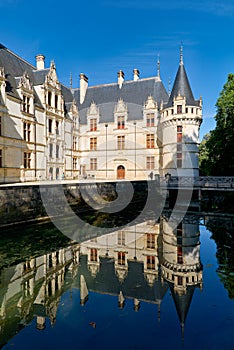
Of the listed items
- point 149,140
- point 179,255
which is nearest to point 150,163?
point 149,140

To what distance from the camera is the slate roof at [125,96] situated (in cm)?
2491

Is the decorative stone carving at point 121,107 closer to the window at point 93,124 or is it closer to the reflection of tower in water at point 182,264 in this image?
the window at point 93,124

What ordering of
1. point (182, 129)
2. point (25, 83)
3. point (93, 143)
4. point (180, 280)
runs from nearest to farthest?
point (180, 280)
point (25, 83)
point (182, 129)
point (93, 143)

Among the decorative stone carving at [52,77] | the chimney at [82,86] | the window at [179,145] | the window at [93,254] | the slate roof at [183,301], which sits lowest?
the slate roof at [183,301]

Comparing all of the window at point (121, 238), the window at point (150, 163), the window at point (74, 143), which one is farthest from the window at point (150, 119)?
the window at point (121, 238)

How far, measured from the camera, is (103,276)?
6.28 metres

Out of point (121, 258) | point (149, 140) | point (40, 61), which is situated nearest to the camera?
point (121, 258)

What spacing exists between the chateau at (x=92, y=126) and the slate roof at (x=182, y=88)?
8 centimetres

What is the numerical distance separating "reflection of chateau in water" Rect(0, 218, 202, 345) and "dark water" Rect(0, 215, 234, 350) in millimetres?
21

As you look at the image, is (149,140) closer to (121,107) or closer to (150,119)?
(150,119)

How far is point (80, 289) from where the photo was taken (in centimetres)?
556

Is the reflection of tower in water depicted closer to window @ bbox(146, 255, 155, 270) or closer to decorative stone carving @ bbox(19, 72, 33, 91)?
window @ bbox(146, 255, 155, 270)

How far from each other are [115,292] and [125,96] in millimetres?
23181

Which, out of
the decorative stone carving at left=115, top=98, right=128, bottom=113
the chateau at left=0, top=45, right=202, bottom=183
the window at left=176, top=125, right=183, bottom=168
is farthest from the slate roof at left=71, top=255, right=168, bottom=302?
the decorative stone carving at left=115, top=98, right=128, bottom=113
